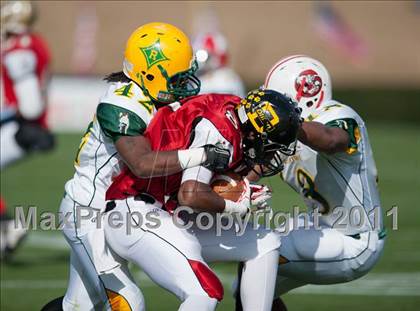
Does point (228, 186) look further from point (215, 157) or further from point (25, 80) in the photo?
point (25, 80)

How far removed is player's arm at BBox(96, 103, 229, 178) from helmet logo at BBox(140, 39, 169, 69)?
13.8 inches

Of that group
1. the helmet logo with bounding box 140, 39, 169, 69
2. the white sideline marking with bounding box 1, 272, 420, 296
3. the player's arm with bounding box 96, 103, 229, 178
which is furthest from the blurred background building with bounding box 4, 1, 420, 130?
the player's arm with bounding box 96, 103, 229, 178

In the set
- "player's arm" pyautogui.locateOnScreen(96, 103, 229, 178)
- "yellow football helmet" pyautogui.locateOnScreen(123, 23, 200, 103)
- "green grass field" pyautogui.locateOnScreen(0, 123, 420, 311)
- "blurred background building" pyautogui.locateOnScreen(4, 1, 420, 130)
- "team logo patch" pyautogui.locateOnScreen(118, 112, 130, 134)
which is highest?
"yellow football helmet" pyautogui.locateOnScreen(123, 23, 200, 103)

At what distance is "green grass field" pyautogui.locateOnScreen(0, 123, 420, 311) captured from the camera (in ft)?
22.8

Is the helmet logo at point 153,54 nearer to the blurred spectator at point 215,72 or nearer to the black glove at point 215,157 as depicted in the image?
the black glove at point 215,157

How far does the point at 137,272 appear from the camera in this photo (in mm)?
8188

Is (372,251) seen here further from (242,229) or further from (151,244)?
(151,244)

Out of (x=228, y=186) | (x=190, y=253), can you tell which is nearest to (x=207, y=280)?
(x=190, y=253)

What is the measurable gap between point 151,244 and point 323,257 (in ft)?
4.20

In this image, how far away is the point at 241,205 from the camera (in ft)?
15.4

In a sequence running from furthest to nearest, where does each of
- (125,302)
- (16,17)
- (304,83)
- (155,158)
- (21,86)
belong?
(16,17) → (21,86) → (304,83) → (125,302) → (155,158)

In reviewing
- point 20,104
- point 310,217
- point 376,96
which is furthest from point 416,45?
point 310,217

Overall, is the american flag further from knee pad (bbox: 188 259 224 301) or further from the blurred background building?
knee pad (bbox: 188 259 224 301)

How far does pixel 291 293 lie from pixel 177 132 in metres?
2.87
